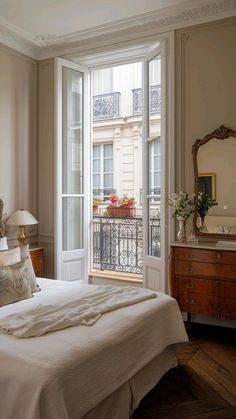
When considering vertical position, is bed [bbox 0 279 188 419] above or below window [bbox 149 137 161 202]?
below

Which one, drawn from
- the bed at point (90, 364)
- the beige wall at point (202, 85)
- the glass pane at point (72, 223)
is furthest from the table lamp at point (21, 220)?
the beige wall at point (202, 85)

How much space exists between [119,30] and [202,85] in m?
1.19

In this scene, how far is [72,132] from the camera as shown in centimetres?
450

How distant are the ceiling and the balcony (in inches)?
105

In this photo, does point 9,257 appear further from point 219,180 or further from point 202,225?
point 219,180

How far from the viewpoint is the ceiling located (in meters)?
3.50

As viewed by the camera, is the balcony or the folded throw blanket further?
the balcony

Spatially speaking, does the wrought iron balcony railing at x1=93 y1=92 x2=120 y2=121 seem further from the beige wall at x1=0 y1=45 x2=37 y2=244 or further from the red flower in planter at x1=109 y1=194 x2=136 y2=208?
the beige wall at x1=0 y1=45 x2=37 y2=244

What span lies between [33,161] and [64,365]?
332 cm

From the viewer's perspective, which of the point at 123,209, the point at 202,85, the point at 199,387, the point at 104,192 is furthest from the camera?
the point at 104,192

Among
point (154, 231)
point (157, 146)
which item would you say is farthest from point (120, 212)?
point (157, 146)

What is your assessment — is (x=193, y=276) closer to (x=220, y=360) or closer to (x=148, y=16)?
Answer: (x=220, y=360)

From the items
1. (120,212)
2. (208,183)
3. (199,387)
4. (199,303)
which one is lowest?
(199,387)

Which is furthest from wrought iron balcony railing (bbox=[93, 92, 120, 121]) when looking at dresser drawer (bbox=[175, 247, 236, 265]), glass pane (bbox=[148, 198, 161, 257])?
dresser drawer (bbox=[175, 247, 236, 265])
